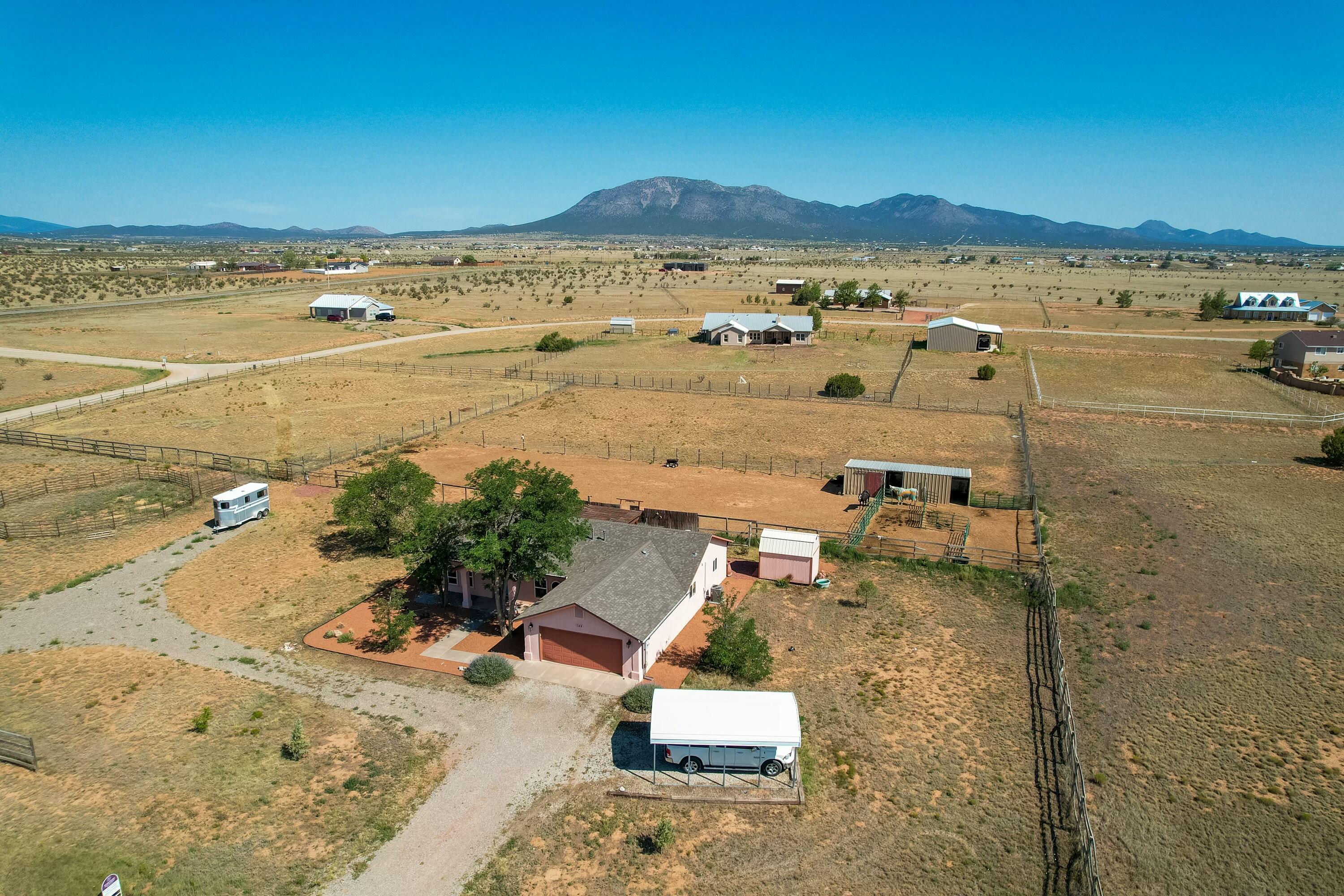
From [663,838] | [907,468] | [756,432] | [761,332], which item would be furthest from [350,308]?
[663,838]

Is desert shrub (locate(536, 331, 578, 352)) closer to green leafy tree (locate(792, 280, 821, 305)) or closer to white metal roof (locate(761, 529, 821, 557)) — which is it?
green leafy tree (locate(792, 280, 821, 305))

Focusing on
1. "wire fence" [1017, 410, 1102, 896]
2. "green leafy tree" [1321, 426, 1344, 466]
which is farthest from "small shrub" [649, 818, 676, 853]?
"green leafy tree" [1321, 426, 1344, 466]

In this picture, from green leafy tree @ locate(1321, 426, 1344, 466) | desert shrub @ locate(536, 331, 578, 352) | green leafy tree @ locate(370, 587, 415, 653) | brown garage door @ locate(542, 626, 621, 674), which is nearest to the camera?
brown garage door @ locate(542, 626, 621, 674)

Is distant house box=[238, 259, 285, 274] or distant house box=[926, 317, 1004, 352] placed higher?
distant house box=[238, 259, 285, 274]

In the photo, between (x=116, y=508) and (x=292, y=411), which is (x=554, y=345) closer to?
(x=292, y=411)

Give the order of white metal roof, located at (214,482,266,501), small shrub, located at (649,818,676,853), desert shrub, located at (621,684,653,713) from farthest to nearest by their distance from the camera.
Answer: white metal roof, located at (214,482,266,501)
desert shrub, located at (621,684,653,713)
small shrub, located at (649,818,676,853)

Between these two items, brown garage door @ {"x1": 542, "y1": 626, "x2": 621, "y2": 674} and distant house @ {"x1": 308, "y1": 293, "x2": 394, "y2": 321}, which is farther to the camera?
distant house @ {"x1": 308, "y1": 293, "x2": 394, "y2": 321}

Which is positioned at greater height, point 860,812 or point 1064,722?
point 1064,722
